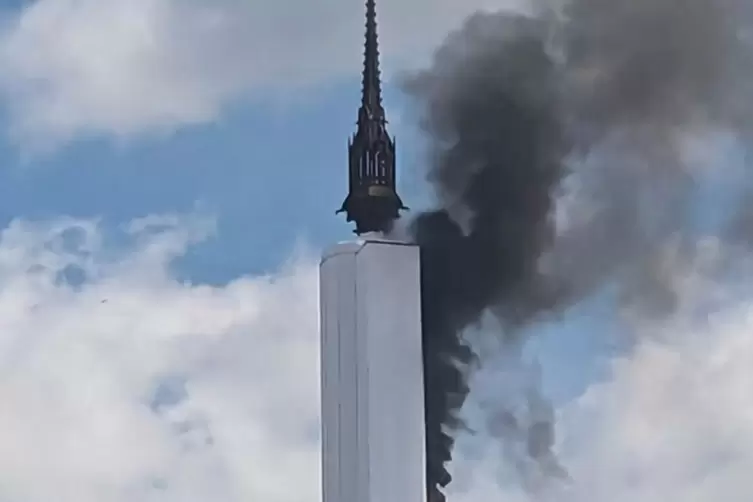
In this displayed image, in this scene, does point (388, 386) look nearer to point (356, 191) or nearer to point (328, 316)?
point (328, 316)

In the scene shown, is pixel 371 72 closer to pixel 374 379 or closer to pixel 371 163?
pixel 371 163

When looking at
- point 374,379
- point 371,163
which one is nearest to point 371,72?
point 371,163

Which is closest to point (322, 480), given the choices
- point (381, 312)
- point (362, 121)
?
point (381, 312)

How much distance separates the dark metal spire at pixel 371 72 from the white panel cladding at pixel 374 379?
155 inches

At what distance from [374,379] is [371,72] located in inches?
310

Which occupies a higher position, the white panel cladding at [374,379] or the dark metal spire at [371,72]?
the dark metal spire at [371,72]

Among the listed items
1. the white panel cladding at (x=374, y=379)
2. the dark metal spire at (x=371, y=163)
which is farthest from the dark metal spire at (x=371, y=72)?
the white panel cladding at (x=374, y=379)

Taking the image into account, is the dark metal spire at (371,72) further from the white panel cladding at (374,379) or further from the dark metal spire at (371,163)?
the white panel cladding at (374,379)

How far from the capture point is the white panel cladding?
2552 centimetres

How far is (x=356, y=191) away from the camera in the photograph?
1088 inches

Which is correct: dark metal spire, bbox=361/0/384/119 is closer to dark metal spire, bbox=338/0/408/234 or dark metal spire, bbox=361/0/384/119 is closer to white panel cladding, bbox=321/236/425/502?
dark metal spire, bbox=338/0/408/234

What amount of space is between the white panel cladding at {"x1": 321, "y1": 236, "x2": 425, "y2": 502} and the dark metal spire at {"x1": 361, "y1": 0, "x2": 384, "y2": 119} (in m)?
3.93

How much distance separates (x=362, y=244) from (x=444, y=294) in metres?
2.77

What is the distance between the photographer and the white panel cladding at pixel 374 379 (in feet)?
83.7
